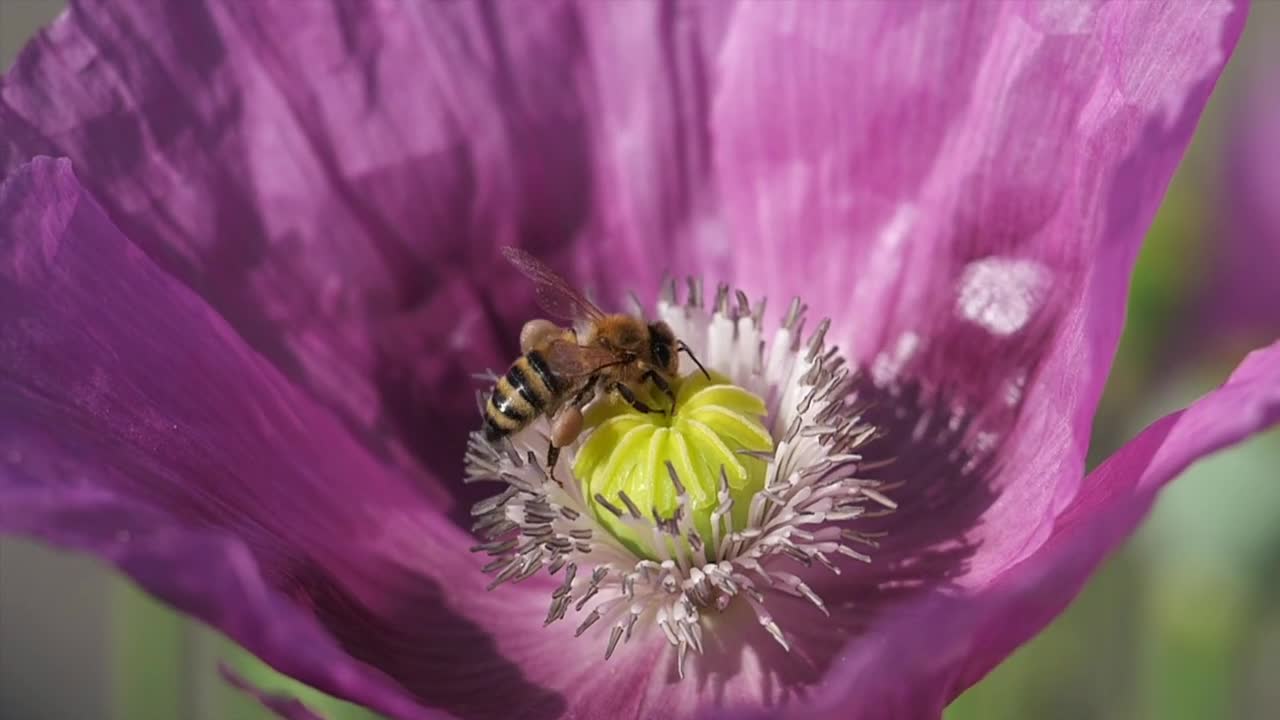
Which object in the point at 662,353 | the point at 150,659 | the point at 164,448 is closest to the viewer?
the point at 164,448

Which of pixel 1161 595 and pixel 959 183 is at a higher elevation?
pixel 959 183

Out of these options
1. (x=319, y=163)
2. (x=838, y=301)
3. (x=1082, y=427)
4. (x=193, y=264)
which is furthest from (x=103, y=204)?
(x=1082, y=427)

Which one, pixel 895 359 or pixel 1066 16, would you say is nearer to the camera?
pixel 1066 16

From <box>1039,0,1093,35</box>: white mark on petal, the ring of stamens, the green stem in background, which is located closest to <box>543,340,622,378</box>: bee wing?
the ring of stamens

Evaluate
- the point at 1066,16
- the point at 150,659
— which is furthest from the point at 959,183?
the point at 150,659

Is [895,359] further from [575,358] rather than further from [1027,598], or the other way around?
[1027,598]

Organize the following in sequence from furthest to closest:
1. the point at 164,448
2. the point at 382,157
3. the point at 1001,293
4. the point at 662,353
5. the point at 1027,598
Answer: the point at 382,157 < the point at 1001,293 < the point at 662,353 < the point at 164,448 < the point at 1027,598

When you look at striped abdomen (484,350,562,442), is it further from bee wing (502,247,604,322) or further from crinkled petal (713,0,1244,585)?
crinkled petal (713,0,1244,585)
